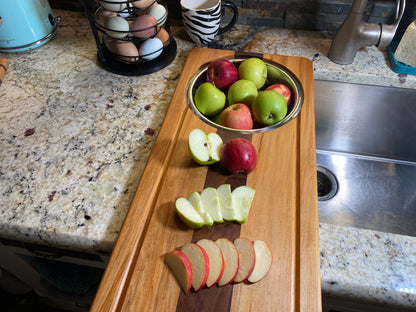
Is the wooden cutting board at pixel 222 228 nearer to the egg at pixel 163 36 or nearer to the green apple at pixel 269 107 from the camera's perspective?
the green apple at pixel 269 107

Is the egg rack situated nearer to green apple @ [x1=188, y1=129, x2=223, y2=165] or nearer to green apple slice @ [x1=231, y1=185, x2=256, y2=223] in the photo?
green apple @ [x1=188, y1=129, x2=223, y2=165]

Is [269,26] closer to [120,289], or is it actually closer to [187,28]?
[187,28]

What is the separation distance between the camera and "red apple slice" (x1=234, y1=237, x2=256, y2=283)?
1.89ft

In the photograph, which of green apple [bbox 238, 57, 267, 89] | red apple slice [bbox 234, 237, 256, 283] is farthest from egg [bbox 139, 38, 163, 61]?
red apple slice [bbox 234, 237, 256, 283]

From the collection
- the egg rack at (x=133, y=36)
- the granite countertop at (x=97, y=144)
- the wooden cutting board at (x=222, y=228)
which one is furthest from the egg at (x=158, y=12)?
the wooden cutting board at (x=222, y=228)

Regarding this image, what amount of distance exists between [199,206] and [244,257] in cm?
13

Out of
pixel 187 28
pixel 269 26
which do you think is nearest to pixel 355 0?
pixel 269 26

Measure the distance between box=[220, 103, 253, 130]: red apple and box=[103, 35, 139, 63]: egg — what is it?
33 centimetres

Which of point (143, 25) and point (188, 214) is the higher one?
point (143, 25)

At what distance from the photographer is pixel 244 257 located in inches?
23.4

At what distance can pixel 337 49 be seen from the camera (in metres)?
0.98

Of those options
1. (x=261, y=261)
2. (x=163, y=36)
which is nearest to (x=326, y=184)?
(x=261, y=261)

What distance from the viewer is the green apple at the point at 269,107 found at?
82 cm

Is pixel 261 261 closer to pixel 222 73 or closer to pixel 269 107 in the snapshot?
pixel 269 107
